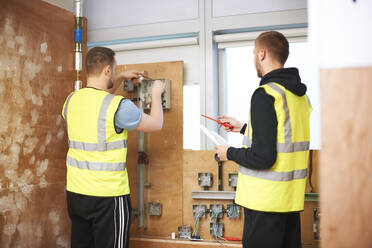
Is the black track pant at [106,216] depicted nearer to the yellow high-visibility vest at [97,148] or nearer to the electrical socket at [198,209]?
the yellow high-visibility vest at [97,148]

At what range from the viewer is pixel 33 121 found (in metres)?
2.10

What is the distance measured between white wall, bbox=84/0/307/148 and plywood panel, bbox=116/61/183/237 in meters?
0.18

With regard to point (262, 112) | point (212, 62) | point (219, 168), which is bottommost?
point (219, 168)

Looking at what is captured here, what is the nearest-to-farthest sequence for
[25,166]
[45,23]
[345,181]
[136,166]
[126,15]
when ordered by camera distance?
[345,181]
[25,166]
[45,23]
[136,166]
[126,15]

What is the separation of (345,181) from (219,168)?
1583 millimetres

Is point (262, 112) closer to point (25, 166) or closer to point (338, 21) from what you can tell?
point (338, 21)

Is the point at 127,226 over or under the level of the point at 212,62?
under

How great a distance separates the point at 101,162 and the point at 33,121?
745mm

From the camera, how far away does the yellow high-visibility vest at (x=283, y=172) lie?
1337 millimetres

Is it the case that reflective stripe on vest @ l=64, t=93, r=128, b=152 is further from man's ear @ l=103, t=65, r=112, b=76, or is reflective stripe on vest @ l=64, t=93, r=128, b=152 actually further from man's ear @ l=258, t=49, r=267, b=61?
man's ear @ l=258, t=49, r=267, b=61

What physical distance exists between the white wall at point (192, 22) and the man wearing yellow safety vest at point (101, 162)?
88cm

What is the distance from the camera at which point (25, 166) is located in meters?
2.04

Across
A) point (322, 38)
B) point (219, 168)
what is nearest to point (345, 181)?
point (322, 38)

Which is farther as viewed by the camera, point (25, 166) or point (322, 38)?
point (25, 166)
